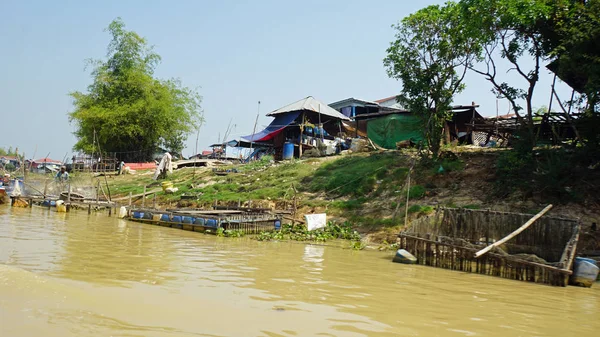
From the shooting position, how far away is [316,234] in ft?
47.9

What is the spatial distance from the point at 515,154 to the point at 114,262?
1350cm

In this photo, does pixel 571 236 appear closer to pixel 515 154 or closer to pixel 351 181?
pixel 515 154

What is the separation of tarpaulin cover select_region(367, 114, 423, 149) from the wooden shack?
14102mm

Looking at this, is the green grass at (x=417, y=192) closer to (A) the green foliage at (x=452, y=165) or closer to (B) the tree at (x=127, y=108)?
(A) the green foliage at (x=452, y=165)

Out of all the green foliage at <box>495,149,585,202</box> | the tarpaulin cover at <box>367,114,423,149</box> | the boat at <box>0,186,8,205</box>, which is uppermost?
the tarpaulin cover at <box>367,114,423,149</box>

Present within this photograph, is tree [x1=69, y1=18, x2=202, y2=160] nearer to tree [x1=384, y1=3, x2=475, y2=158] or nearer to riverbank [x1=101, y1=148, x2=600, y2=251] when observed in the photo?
riverbank [x1=101, y1=148, x2=600, y2=251]

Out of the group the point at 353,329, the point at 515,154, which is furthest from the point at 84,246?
the point at 515,154

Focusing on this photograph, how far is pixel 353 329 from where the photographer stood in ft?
16.2

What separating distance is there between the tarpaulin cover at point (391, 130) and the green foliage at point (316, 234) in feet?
37.9

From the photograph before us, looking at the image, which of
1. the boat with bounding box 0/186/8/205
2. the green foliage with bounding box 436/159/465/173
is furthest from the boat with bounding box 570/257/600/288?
the boat with bounding box 0/186/8/205

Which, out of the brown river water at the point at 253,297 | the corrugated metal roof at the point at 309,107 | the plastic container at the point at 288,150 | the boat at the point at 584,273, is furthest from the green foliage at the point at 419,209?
the corrugated metal roof at the point at 309,107

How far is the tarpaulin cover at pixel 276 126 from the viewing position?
1268 inches

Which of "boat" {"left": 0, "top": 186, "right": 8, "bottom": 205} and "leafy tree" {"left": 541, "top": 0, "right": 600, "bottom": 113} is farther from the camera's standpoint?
"boat" {"left": 0, "top": 186, "right": 8, "bottom": 205}

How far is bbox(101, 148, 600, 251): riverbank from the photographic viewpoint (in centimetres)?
1384
